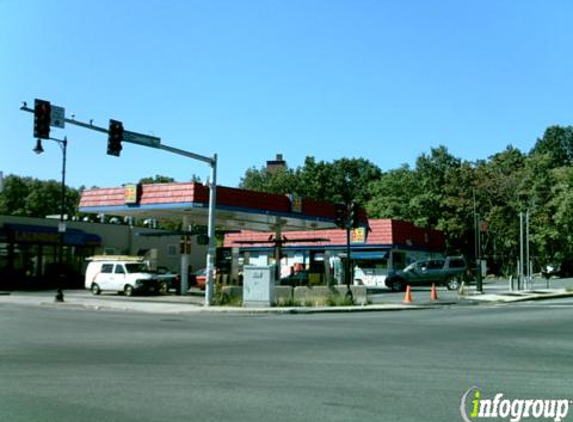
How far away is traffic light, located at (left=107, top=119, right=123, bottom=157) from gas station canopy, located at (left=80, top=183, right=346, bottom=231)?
33.4 ft

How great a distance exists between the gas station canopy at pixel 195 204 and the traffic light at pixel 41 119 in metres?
12.7

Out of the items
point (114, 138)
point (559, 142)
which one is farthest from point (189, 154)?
point (559, 142)

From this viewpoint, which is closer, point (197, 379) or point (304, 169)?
point (197, 379)

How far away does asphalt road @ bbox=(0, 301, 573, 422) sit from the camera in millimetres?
7867

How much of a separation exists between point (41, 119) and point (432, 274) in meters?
29.4

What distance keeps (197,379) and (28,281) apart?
41143 millimetres

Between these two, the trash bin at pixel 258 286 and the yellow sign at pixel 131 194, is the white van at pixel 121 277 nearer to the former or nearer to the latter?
the yellow sign at pixel 131 194

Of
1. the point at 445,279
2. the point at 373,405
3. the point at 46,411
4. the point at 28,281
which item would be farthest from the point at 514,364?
the point at 28,281

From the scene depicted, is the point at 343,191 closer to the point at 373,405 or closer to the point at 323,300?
the point at 323,300

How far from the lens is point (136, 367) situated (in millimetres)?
10984

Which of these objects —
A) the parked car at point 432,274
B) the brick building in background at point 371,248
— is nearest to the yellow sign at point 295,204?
the parked car at point 432,274

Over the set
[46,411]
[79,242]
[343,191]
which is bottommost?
[46,411]

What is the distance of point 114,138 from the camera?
24.1 meters

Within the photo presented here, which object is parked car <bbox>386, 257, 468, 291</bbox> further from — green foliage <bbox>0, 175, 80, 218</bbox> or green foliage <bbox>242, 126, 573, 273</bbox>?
green foliage <bbox>0, 175, 80, 218</bbox>
